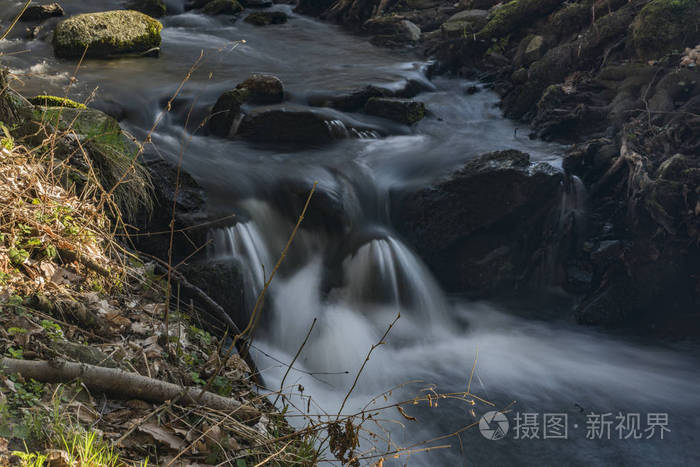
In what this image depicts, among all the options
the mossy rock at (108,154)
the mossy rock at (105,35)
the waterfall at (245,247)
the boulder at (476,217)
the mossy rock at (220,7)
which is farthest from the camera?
the mossy rock at (220,7)

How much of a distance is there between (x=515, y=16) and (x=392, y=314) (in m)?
9.29

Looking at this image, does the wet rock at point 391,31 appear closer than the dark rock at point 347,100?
No

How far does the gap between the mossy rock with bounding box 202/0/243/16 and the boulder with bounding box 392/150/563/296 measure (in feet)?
38.4

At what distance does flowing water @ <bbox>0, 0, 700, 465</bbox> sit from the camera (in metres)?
4.80

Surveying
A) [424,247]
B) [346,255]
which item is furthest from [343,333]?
[424,247]

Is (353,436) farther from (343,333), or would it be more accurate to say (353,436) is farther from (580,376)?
(580,376)

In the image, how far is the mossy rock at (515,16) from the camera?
1232cm

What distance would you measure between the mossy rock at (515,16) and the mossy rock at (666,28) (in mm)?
3227

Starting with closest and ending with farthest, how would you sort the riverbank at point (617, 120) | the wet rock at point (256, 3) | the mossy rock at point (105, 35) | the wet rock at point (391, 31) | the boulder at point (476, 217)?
the riverbank at point (617, 120)
the boulder at point (476, 217)
the mossy rock at point (105, 35)
the wet rock at point (391, 31)
the wet rock at point (256, 3)

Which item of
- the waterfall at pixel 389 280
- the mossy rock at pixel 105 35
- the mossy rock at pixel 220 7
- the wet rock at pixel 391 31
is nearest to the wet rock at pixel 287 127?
the waterfall at pixel 389 280

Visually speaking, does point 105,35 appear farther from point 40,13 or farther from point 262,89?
point 262,89

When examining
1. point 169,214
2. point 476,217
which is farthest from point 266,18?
point 169,214

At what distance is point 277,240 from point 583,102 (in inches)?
258

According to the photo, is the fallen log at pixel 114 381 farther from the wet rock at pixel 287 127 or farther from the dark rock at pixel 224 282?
the wet rock at pixel 287 127
